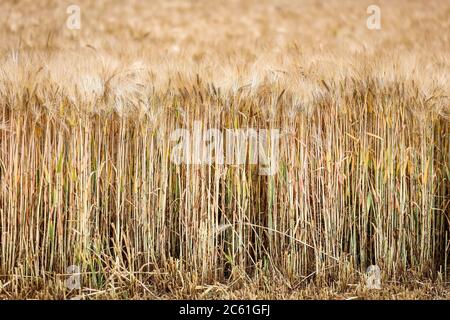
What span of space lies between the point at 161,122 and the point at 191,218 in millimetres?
307

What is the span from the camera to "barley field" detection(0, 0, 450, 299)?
6.10ft

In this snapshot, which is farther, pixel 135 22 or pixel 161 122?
pixel 135 22

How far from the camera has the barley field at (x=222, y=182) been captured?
1859 millimetres

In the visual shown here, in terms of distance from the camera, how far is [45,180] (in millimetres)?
1891

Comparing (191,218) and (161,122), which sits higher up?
(161,122)

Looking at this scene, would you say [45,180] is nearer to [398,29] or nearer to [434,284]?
[434,284]

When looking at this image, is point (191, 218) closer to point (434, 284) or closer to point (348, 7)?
point (434, 284)

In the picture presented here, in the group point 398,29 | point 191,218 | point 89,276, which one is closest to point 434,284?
point 191,218

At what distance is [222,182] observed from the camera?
1893 millimetres

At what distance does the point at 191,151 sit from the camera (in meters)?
1.91
